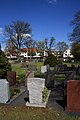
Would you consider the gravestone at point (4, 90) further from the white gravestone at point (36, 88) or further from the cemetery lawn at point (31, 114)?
the white gravestone at point (36, 88)

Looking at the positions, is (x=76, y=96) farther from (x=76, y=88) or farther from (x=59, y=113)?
(x=59, y=113)

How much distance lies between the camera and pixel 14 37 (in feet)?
225

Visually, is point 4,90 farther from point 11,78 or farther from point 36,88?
point 11,78

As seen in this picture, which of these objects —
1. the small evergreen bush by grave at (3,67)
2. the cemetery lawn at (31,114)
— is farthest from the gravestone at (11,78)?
the cemetery lawn at (31,114)

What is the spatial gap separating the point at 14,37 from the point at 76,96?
60.3 m

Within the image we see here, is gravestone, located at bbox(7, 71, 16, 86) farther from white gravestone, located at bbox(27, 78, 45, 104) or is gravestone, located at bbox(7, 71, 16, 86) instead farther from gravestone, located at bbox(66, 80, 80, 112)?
gravestone, located at bbox(66, 80, 80, 112)

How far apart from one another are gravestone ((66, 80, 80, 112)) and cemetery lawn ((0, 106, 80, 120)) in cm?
53

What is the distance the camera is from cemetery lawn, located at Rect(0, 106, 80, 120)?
27.8 ft

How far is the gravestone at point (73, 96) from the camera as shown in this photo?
31.1 feet

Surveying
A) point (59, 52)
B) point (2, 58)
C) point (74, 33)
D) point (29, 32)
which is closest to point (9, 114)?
point (2, 58)

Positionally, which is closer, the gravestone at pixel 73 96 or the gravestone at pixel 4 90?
the gravestone at pixel 73 96

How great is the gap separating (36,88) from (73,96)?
195 cm

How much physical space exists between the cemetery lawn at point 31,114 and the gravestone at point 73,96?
53 centimetres

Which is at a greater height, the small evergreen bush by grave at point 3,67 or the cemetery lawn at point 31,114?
the small evergreen bush by grave at point 3,67
